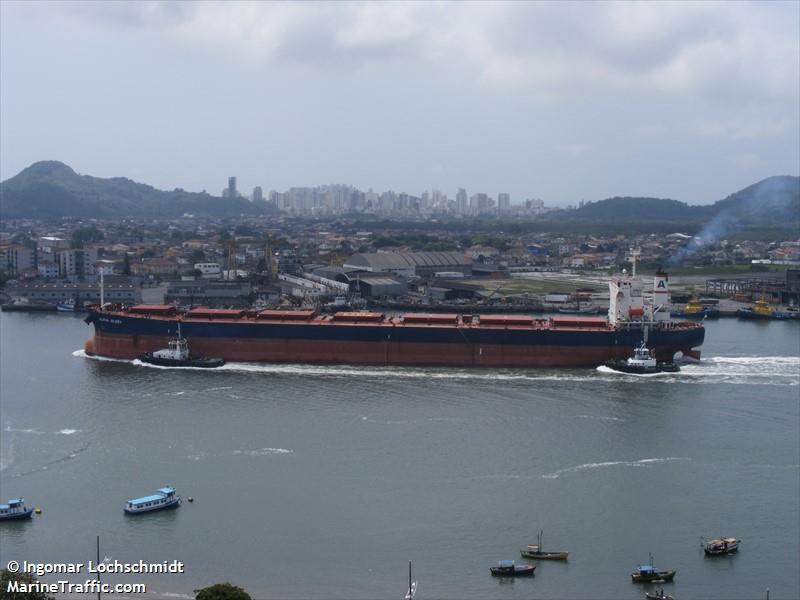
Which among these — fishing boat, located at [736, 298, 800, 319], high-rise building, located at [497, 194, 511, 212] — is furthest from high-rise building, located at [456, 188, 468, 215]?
fishing boat, located at [736, 298, 800, 319]

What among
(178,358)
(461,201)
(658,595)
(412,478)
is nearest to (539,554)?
(658,595)

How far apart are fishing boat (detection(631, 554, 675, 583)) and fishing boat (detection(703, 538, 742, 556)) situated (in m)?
0.45

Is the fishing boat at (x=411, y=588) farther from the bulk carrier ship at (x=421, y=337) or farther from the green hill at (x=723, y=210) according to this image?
the green hill at (x=723, y=210)

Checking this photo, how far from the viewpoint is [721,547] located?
682 centimetres

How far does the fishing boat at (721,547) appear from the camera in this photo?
6.80m

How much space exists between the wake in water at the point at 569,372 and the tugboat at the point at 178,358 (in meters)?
0.07

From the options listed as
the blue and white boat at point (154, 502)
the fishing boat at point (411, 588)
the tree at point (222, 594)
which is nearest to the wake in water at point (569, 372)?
the blue and white boat at point (154, 502)

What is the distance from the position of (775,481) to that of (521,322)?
6026mm

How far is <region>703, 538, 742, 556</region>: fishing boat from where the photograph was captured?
22.3 ft

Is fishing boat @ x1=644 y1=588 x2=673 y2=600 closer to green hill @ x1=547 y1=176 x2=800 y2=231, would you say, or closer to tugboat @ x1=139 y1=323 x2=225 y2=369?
tugboat @ x1=139 y1=323 x2=225 y2=369

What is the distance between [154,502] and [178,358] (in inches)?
234

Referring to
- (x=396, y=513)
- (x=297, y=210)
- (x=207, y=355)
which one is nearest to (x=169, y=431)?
(x=396, y=513)

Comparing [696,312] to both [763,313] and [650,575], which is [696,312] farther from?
[650,575]

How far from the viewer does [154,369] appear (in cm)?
1316
